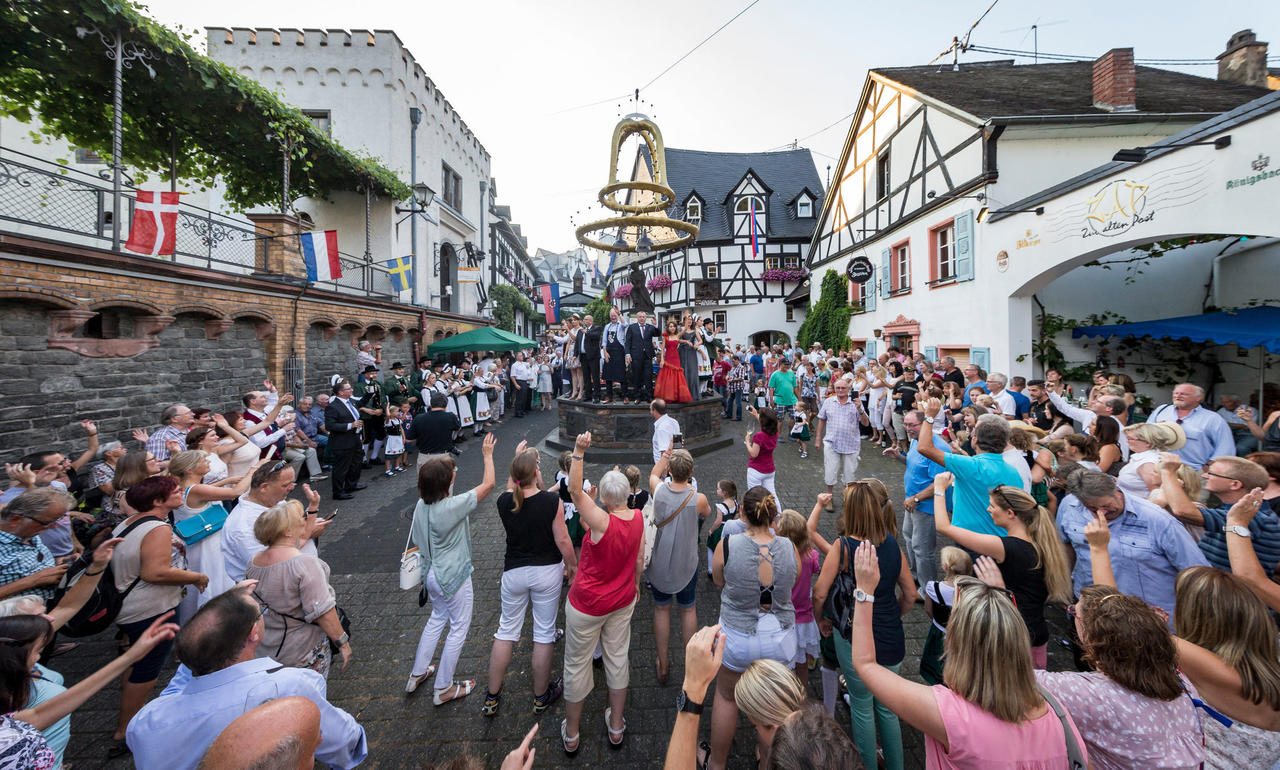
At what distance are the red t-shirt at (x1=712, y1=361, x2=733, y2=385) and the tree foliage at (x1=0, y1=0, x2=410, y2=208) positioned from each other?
1130 centimetres

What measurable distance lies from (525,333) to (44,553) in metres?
35.7

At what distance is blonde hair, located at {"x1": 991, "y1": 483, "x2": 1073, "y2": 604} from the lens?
2.66 m

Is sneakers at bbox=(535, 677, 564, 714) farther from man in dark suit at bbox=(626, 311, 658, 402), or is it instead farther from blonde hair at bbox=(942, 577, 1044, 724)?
man in dark suit at bbox=(626, 311, 658, 402)

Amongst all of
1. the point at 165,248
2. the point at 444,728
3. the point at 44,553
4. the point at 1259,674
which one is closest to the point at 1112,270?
the point at 1259,674

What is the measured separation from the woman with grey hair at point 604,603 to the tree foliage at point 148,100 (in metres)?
9.69

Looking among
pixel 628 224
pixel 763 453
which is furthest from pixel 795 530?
pixel 628 224

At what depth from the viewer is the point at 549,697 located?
320 centimetres

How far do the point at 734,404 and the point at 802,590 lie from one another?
11.7 m

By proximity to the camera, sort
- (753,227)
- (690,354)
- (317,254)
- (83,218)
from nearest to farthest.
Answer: (83,218)
(317,254)
(690,354)
(753,227)

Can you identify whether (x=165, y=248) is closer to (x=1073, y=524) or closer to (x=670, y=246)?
(x=670, y=246)

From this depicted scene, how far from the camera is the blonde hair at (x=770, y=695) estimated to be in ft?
5.45

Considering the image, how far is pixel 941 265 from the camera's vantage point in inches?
481

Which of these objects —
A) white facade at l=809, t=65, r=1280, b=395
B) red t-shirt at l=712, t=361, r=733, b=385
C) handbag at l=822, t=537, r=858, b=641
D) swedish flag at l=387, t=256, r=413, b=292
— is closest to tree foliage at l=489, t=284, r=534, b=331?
swedish flag at l=387, t=256, r=413, b=292

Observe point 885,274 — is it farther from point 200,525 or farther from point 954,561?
point 200,525
